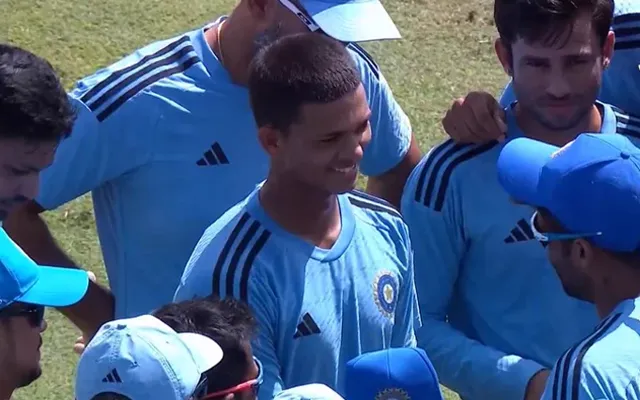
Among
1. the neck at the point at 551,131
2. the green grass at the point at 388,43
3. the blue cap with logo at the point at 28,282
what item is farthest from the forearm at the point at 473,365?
the green grass at the point at 388,43

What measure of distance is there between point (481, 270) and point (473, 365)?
0.28m

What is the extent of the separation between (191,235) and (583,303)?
1098mm

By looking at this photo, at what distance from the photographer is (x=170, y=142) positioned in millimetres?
3541

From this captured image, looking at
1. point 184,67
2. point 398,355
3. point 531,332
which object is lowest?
point 531,332

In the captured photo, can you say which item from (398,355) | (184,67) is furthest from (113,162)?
(398,355)

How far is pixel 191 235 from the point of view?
3537 millimetres

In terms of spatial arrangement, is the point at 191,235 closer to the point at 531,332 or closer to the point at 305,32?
the point at 305,32

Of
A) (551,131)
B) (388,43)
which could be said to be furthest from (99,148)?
(388,43)

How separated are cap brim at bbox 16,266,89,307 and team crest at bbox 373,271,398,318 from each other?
2.40 feet

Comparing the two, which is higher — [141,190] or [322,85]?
[322,85]

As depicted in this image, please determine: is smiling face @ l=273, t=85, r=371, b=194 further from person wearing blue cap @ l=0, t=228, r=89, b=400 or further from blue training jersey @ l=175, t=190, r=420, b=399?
person wearing blue cap @ l=0, t=228, r=89, b=400

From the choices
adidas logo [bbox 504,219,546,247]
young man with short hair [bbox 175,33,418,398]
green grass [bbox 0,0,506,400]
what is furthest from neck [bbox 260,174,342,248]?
green grass [bbox 0,0,506,400]

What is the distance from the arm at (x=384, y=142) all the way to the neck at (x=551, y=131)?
0.44 metres

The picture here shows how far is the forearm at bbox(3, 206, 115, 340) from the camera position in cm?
369
